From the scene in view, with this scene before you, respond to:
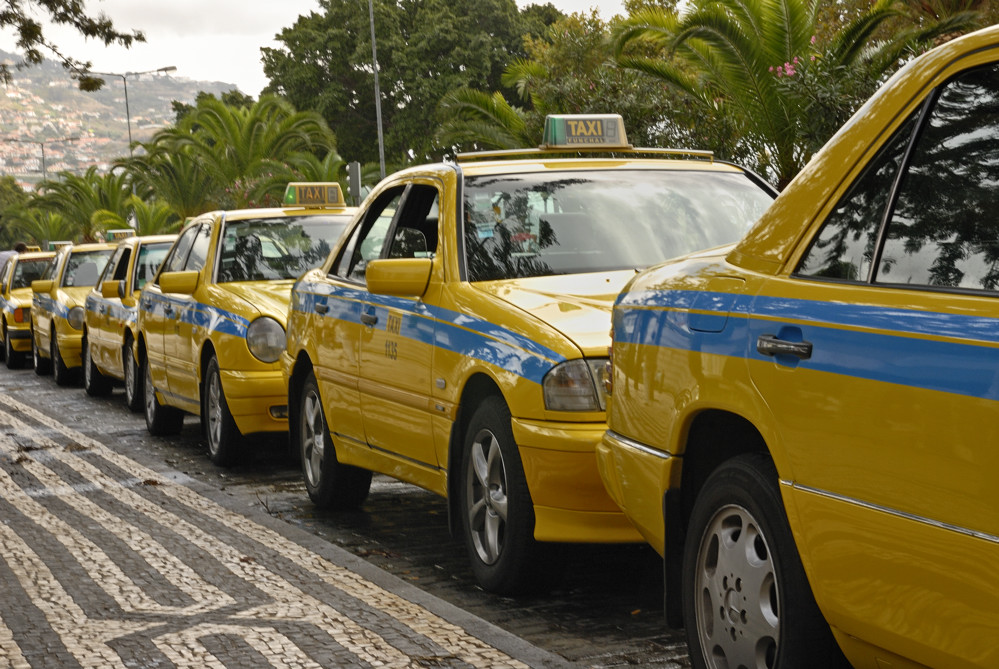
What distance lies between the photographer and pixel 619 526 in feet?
17.4

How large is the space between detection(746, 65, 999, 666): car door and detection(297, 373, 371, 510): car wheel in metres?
4.50

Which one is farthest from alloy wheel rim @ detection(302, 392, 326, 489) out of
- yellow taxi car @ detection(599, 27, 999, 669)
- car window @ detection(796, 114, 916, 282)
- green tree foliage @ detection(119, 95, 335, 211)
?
green tree foliage @ detection(119, 95, 335, 211)

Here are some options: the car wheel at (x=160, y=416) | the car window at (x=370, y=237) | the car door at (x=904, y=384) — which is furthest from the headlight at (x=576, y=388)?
the car wheel at (x=160, y=416)

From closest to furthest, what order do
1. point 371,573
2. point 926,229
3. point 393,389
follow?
point 926,229 < point 371,573 < point 393,389

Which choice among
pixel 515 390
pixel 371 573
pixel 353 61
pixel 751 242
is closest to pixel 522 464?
pixel 515 390

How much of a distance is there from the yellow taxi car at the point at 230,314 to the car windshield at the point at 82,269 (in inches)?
255

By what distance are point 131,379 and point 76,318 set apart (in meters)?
3.97

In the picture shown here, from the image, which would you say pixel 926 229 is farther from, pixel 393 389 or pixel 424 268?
pixel 393 389

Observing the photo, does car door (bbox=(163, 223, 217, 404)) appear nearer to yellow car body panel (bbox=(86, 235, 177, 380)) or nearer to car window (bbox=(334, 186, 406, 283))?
yellow car body panel (bbox=(86, 235, 177, 380))

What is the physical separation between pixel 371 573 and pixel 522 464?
118cm

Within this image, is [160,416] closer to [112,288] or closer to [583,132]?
[112,288]

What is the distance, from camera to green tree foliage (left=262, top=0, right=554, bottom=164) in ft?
172

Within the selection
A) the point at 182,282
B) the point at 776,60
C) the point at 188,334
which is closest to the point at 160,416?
the point at 188,334

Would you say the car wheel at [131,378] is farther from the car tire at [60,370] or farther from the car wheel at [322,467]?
the car wheel at [322,467]
